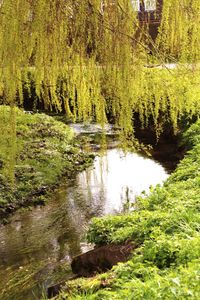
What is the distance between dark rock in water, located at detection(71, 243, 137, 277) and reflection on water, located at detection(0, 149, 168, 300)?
467 mm

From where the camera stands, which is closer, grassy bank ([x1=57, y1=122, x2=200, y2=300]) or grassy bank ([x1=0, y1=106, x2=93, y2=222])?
grassy bank ([x1=57, y1=122, x2=200, y2=300])

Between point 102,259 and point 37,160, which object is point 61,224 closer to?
point 102,259

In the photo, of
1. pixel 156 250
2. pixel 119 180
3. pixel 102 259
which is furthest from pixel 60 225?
pixel 156 250

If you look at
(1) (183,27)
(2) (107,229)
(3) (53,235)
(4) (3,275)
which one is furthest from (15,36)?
(3) (53,235)

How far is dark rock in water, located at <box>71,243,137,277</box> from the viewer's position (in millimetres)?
3963

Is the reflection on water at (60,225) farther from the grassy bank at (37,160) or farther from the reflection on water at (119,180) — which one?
the grassy bank at (37,160)

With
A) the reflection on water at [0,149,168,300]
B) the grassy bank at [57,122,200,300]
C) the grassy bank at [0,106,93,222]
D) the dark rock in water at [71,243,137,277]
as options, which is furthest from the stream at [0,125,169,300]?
the grassy bank at [57,122,200,300]

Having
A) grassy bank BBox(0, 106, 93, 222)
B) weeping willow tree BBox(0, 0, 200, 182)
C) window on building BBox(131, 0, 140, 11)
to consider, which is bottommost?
grassy bank BBox(0, 106, 93, 222)

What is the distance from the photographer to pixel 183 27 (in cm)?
257

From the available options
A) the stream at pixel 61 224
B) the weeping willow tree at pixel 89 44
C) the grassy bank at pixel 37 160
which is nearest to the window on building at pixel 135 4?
the weeping willow tree at pixel 89 44

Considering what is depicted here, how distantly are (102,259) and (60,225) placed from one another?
214cm

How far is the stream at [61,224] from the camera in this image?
189 inches

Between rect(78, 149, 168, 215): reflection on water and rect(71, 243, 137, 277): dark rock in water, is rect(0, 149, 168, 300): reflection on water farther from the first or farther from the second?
rect(71, 243, 137, 277): dark rock in water

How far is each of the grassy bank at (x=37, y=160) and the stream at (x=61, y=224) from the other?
206mm
